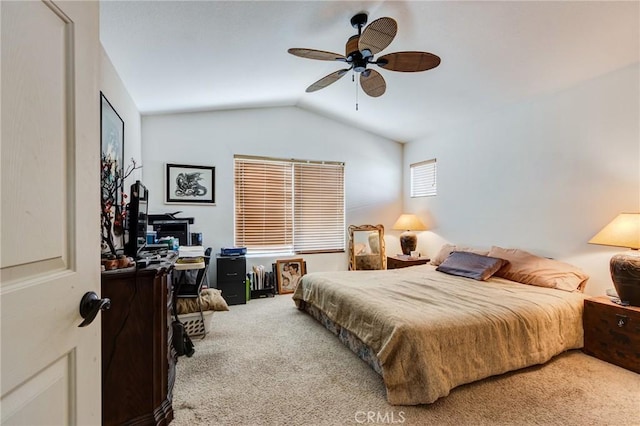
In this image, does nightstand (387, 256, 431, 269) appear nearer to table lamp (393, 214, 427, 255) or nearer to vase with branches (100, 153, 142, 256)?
table lamp (393, 214, 427, 255)

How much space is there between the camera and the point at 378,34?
1902mm

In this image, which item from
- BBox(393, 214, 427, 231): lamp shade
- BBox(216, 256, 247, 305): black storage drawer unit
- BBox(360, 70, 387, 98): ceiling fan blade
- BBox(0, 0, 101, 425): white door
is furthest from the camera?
BBox(393, 214, 427, 231): lamp shade

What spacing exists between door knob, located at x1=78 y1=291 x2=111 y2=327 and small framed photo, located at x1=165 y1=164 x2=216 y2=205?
11.8 feet

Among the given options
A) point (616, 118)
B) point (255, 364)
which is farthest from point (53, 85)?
point (616, 118)

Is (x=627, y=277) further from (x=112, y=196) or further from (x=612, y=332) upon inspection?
(x=112, y=196)

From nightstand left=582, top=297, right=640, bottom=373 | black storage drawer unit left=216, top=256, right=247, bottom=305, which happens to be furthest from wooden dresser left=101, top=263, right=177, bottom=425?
nightstand left=582, top=297, right=640, bottom=373

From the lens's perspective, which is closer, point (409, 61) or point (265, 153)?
point (409, 61)

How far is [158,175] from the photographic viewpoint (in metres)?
4.02

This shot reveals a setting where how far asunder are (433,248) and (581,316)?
222 centimetres

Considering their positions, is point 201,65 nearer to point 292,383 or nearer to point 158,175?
point 158,175

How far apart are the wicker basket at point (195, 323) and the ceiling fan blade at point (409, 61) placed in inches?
104

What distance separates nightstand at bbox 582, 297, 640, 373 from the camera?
2240mm

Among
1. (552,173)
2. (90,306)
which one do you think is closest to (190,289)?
(90,306)

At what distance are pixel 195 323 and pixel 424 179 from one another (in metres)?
3.93
